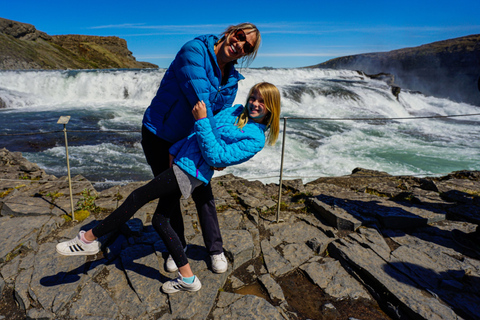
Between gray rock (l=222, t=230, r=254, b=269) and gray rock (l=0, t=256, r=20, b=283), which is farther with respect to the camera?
gray rock (l=222, t=230, r=254, b=269)

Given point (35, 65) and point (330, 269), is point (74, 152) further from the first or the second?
point (35, 65)

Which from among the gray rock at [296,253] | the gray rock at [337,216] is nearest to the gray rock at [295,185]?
the gray rock at [337,216]

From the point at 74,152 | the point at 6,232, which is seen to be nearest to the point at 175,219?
the point at 6,232

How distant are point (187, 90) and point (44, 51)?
72.6 metres

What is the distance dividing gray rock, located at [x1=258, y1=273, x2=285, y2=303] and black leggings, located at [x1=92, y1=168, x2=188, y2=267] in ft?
2.52

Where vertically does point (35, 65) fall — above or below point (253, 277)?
above

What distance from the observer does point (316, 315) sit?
6.93 feet

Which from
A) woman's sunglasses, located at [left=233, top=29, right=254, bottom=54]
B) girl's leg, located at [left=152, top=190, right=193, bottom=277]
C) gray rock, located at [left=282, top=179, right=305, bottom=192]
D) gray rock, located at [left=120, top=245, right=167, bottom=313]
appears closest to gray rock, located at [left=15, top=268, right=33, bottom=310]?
gray rock, located at [left=120, top=245, right=167, bottom=313]

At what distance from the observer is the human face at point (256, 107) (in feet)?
6.48

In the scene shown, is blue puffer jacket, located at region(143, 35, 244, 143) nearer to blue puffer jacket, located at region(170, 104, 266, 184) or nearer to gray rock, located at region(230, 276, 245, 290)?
blue puffer jacket, located at region(170, 104, 266, 184)

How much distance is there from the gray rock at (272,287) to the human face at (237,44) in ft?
6.09

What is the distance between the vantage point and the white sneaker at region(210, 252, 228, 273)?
7.95ft

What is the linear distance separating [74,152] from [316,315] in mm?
8699

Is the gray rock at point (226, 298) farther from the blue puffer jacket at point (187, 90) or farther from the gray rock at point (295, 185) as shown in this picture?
the gray rock at point (295, 185)
